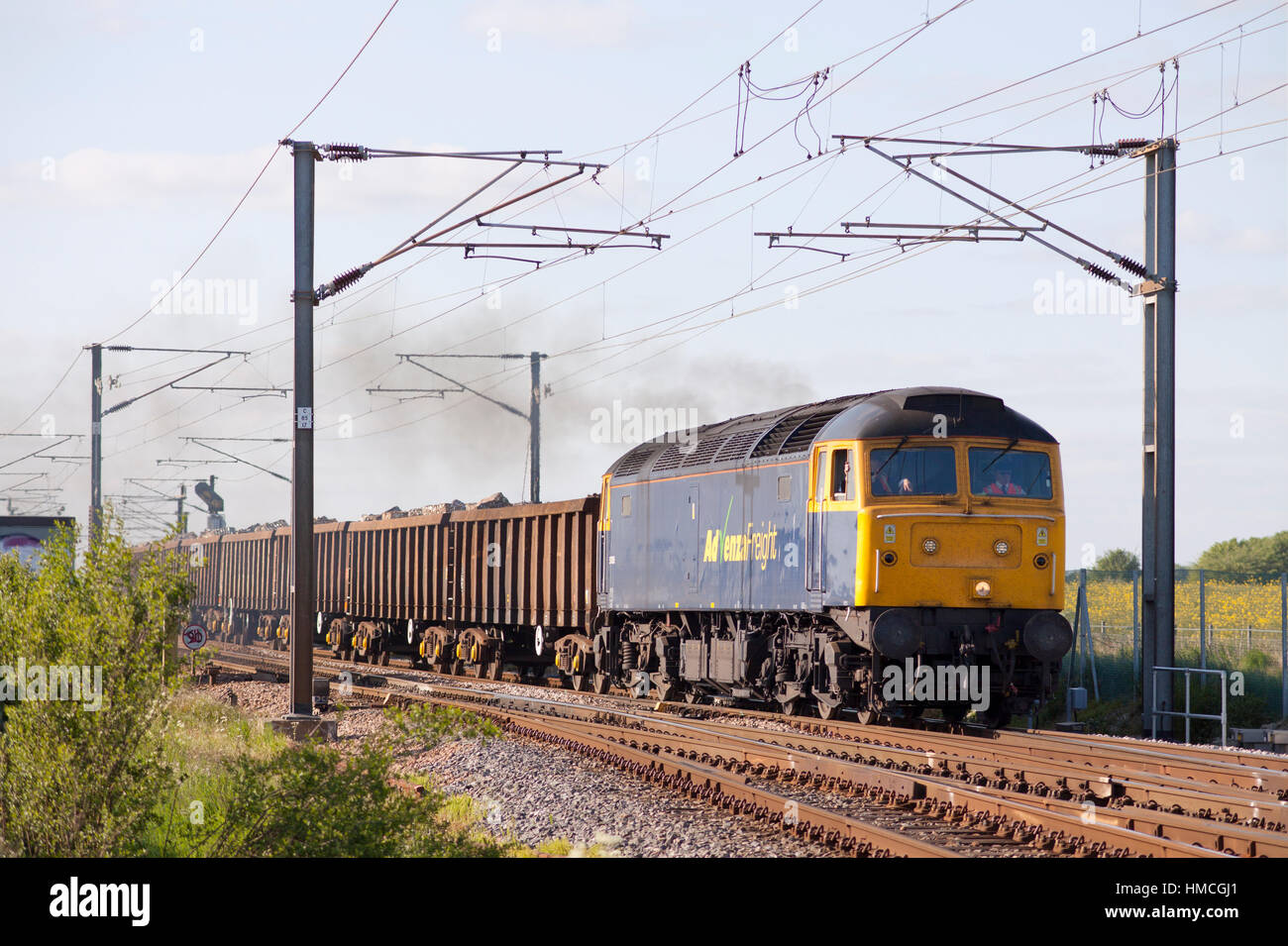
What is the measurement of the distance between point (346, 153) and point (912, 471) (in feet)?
26.2

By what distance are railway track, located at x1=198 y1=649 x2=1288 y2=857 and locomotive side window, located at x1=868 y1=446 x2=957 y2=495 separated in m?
2.91

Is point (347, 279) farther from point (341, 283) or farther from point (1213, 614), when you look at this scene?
point (1213, 614)

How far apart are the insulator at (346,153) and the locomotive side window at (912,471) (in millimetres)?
7286

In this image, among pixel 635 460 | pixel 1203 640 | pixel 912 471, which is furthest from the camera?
pixel 635 460

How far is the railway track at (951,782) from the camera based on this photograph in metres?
9.57

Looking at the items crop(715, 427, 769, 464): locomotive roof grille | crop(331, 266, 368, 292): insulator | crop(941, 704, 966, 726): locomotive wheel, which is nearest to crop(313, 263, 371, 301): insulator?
crop(331, 266, 368, 292): insulator

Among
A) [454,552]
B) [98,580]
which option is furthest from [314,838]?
[454,552]

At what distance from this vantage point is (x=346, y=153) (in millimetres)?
17078

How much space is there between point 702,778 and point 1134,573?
1110 cm

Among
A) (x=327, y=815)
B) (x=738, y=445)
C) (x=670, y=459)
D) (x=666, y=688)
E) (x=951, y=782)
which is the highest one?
(x=738, y=445)

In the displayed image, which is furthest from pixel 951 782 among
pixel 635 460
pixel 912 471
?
pixel 635 460

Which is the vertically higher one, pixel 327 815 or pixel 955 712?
pixel 327 815

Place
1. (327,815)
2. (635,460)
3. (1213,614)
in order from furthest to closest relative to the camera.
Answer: (1213,614) → (635,460) → (327,815)

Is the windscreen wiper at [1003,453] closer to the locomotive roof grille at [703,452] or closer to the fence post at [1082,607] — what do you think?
the fence post at [1082,607]
